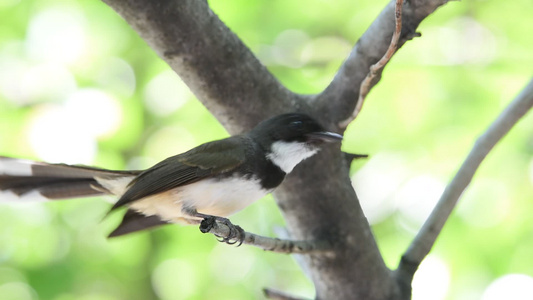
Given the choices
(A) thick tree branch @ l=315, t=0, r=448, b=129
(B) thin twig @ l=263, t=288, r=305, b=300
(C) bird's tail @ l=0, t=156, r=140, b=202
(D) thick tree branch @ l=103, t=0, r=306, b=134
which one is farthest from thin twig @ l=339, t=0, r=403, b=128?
(C) bird's tail @ l=0, t=156, r=140, b=202

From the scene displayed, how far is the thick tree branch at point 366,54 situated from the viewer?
9.12ft

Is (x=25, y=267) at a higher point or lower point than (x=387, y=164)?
higher

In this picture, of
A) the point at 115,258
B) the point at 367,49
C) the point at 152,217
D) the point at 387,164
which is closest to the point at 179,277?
the point at 115,258

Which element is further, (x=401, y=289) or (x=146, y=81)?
(x=146, y=81)

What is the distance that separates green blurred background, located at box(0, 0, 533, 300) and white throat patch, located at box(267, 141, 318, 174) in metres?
2.15

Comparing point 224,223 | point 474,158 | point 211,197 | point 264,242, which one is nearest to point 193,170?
point 211,197

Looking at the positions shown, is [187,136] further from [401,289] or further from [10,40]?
[401,289]

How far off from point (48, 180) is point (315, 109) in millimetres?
1477

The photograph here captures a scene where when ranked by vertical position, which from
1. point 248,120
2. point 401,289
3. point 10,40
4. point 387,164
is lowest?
point 387,164

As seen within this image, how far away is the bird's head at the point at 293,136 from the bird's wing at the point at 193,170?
5.2 inches

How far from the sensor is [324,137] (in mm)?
3004

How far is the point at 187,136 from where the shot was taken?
5789mm

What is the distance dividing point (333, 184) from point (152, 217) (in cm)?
100

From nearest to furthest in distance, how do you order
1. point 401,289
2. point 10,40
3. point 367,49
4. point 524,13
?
point 367,49, point 401,289, point 524,13, point 10,40
